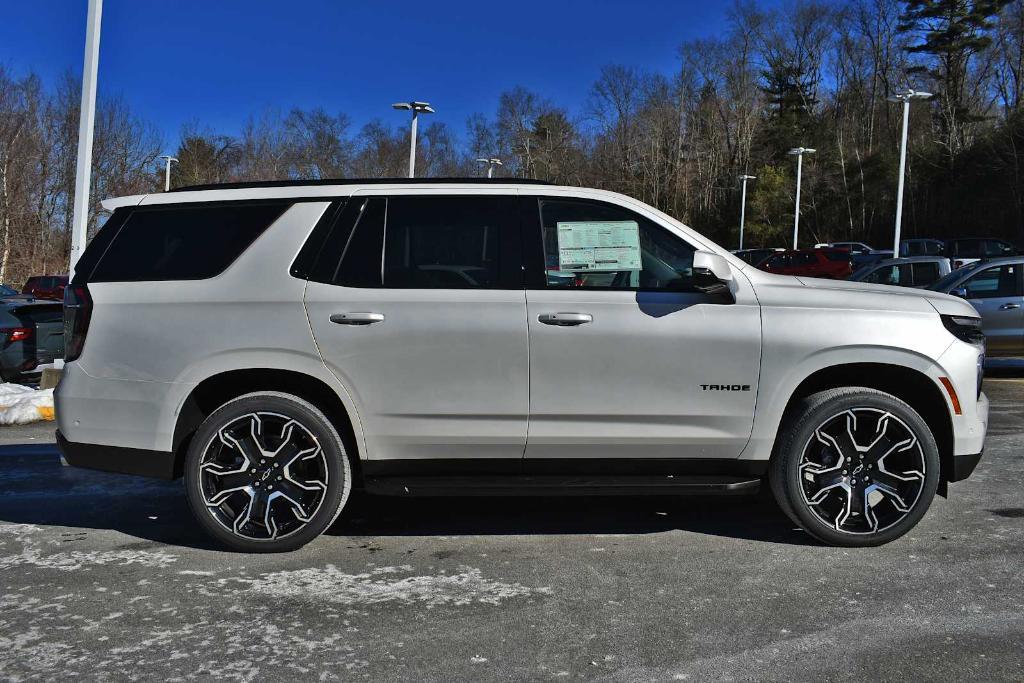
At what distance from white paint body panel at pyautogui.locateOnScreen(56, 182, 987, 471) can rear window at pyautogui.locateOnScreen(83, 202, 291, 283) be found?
0.30 ft

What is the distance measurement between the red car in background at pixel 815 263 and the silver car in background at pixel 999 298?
65.8 feet

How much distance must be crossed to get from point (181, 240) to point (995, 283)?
11414mm

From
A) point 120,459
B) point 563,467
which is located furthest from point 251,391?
point 563,467

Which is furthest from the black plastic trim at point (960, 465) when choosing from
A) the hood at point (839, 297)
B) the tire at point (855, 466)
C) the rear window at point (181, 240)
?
the rear window at point (181, 240)

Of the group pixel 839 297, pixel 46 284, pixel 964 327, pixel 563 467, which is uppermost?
pixel 46 284

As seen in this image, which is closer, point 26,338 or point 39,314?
point 26,338

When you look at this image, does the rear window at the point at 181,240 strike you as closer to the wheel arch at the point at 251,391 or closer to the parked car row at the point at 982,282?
the wheel arch at the point at 251,391

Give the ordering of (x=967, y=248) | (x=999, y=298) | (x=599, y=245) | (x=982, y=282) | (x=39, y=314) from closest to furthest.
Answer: (x=599, y=245)
(x=39, y=314)
(x=999, y=298)
(x=982, y=282)
(x=967, y=248)

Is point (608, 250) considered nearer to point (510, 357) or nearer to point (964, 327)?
point (510, 357)

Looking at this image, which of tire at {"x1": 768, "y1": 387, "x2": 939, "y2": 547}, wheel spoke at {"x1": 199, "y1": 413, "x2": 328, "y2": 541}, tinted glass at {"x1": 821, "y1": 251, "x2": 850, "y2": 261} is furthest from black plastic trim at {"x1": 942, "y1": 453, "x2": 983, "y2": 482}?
tinted glass at {"x1": 821, "y1": 251, "x2": 850, "y2": 261}

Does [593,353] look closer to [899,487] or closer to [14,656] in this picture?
[899,487]

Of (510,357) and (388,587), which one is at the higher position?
(510,357)

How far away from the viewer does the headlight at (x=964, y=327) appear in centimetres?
447

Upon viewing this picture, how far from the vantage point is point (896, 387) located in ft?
15.3
